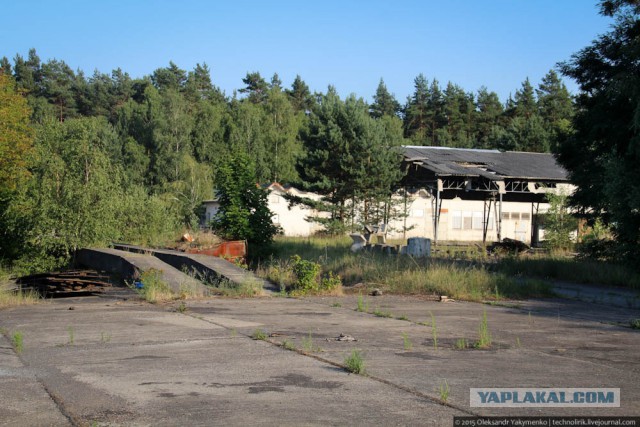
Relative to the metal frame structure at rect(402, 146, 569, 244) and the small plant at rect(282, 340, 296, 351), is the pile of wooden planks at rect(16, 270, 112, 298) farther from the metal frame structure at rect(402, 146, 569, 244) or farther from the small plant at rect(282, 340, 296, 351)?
the metal frame structure at rect(402, 146, 569, 244)

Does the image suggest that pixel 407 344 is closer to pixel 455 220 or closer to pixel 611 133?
pixel 611 133

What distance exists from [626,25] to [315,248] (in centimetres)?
1624

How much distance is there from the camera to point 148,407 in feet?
19.5

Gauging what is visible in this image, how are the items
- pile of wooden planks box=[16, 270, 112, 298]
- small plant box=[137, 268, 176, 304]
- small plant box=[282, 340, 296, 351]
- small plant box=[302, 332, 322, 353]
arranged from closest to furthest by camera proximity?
small plant box=[302, 332, 322, 353], small plant box=[282, 340, 296, 351], small plant box=[137, 268, 176, 304], pile of wooden planks box=[16, 270, 112, 298]

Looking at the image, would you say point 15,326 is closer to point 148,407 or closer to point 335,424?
point 148,407

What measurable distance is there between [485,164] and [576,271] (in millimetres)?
28761

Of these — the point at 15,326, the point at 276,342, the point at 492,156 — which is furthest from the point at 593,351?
the point at 492,156

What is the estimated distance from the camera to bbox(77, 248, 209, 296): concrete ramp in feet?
52.7

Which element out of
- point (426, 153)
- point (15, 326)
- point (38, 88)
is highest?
point (38, 88)

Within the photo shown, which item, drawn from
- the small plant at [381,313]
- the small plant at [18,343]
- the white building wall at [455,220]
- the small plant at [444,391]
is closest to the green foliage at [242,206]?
the small plant at [381,313]

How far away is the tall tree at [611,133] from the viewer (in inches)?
750

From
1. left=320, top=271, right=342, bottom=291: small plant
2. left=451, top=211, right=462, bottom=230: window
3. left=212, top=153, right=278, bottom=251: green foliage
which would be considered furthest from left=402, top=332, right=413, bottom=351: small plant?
left=451, top=211, right=462, bottom=230: window

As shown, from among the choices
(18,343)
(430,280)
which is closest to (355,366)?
(18,343)

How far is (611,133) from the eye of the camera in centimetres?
2264
